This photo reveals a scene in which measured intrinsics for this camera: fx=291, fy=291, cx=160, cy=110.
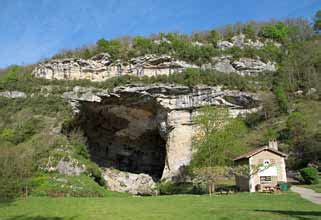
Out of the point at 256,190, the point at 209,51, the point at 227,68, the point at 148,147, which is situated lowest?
the point at 256,190

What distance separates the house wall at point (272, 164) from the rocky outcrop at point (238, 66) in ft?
79.2

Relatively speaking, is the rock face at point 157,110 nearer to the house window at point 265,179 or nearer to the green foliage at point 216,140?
the green foliage at point 216,140

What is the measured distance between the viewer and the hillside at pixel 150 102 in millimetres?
34844

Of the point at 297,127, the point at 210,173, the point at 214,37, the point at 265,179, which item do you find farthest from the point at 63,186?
the point at 214,37

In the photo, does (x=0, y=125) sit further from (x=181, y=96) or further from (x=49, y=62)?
(x=181, y=96)

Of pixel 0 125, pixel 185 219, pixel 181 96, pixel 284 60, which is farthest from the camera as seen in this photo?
pixel 284 60

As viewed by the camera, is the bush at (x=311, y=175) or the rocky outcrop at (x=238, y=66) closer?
the bush at (x=311, y=175)

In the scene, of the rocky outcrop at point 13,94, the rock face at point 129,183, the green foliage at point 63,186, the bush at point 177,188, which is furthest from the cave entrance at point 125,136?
the green foliage at point 63,186

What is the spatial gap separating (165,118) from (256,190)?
20.9 m

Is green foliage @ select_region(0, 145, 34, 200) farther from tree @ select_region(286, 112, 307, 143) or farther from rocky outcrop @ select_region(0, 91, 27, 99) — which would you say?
tree @ select_region(286, 112, 307, 143)

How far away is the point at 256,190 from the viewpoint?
25.0 metres

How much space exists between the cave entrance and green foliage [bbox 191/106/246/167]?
15006 mm

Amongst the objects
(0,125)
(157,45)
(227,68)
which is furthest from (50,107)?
(227,68)

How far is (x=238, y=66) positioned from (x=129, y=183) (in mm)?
25800
